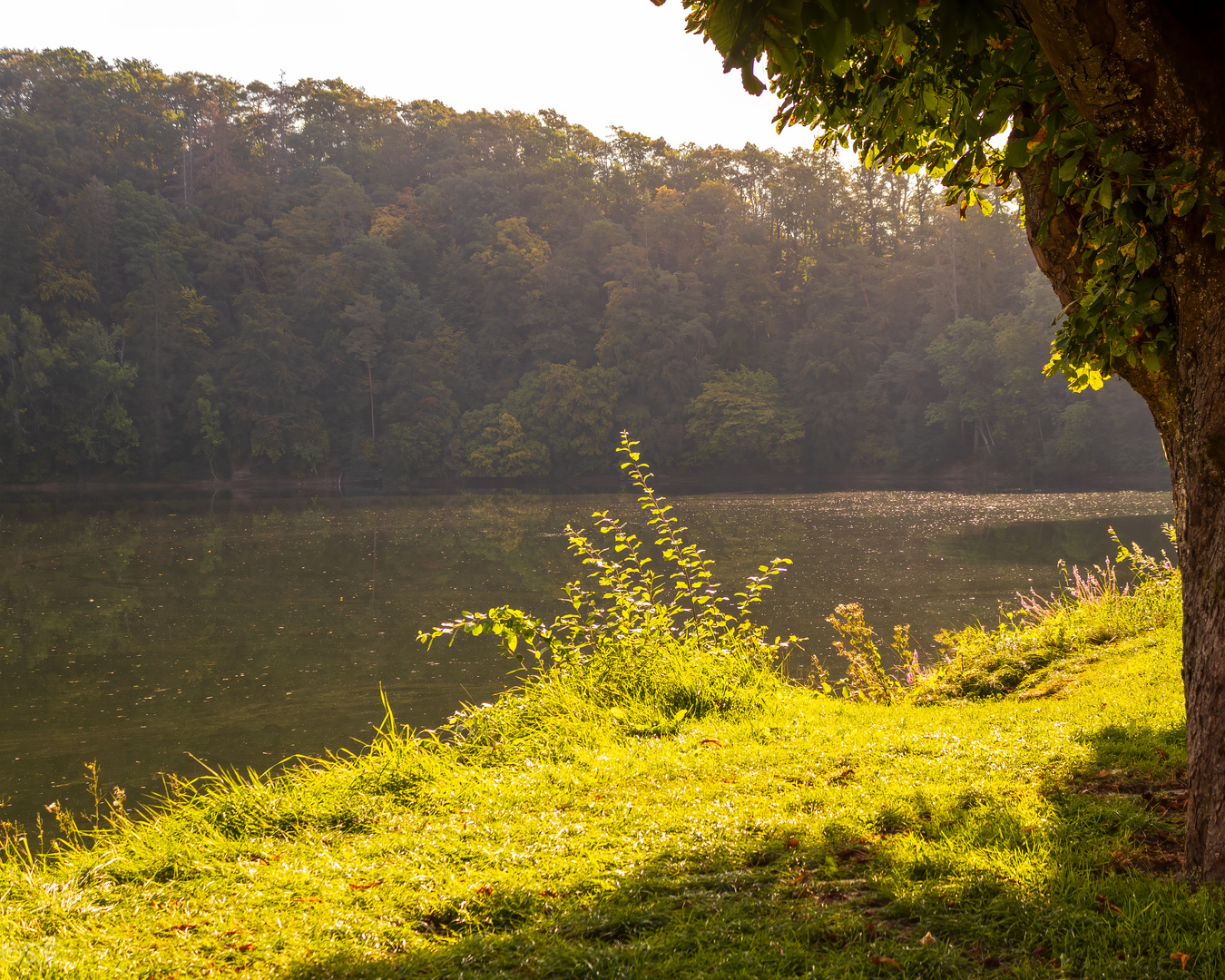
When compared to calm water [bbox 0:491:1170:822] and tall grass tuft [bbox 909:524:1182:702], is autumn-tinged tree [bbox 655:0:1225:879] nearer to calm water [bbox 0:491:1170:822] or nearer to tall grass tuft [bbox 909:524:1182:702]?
tall grass tuft [bbox 909:524:1182:702]

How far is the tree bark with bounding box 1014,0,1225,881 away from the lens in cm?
254

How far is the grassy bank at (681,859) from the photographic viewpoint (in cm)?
270

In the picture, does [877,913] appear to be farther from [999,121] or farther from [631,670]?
[631,670]

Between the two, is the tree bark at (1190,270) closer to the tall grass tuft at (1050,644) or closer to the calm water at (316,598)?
the tall grass tuft at (1050,644)

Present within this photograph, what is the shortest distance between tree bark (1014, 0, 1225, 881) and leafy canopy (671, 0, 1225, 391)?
7cm

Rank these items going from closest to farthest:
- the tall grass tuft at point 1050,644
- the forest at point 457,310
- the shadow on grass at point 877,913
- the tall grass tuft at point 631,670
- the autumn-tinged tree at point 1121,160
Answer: the autumn-tinged tree at point 1121,160
the shadow on grass at point 877,913
the tall grass tuft at point 631,670
the tall grass tuft at point 1050,644
the forest at point 457,310

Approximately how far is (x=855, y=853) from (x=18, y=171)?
58366mm

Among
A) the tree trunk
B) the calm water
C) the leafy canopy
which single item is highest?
the leafy canopy

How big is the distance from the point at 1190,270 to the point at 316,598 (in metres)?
15.2

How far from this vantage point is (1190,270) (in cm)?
277

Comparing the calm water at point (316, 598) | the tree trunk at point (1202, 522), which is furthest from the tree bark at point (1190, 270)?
the calm water at point (316, 598)

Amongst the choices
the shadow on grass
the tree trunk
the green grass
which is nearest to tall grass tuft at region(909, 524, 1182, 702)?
the green grass

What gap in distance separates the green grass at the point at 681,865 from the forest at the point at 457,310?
4665 centimetres

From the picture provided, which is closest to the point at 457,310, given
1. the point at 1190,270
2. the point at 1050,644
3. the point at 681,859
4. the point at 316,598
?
the point at 316,598
